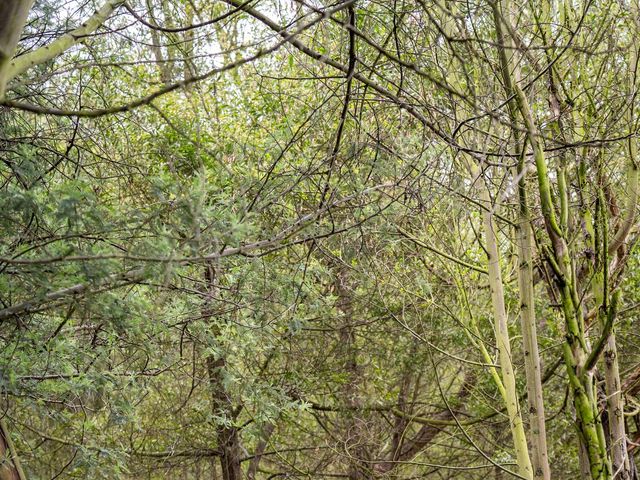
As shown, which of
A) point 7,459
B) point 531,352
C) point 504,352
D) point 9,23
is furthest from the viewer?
point 504,352

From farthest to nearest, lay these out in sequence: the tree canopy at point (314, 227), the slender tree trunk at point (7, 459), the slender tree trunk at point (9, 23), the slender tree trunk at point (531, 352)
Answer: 1. the slender tree trunk at point (531, 352)
2. the slender tree trunk at point (7, 459)
3. the tree canopy at point (314, 227)
4. the slender tree trunk at point (9, 23)

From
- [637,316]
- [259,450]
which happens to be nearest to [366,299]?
[259,450]

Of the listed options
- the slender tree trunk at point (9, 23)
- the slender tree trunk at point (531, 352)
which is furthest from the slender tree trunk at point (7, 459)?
the slender tree trunk at point (531, 352)

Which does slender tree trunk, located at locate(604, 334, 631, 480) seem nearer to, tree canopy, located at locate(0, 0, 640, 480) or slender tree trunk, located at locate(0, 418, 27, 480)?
tree canopy, located at locate(0, 0, 640, 480)

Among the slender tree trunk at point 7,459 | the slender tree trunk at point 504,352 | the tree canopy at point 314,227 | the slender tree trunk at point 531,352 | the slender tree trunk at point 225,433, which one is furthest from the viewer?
the slender tree trunk at point 225,433

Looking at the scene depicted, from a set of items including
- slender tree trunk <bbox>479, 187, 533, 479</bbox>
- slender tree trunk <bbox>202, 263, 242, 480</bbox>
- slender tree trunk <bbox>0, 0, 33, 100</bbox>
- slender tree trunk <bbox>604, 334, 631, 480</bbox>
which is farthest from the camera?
slender tree trunk <bbox>202, 263, 242, 480</bbox>

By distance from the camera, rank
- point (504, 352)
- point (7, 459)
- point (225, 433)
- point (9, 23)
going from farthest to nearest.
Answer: point (225, 433) < point (504, 352) < point (7, 459) < point (9, 23)

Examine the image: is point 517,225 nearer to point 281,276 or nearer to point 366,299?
point 281,276

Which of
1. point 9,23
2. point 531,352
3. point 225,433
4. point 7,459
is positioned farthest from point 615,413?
point 9,23

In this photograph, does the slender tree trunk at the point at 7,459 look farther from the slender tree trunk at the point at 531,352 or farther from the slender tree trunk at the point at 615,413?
the slender tree trunk at the point at 615,413

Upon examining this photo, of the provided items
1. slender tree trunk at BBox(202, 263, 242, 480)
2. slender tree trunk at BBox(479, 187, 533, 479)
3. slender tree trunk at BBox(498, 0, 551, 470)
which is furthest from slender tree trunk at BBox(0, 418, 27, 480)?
slender tree trunk at BBox(202, 263, 242, 480)

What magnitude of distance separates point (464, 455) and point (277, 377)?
294cm

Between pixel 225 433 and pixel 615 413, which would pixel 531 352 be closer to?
pixel 615 413

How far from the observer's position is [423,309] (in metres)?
8.52
